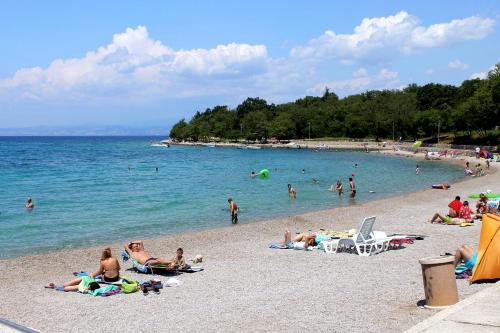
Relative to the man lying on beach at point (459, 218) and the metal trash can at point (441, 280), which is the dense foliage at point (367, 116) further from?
the metal trash can at point (441, 280)

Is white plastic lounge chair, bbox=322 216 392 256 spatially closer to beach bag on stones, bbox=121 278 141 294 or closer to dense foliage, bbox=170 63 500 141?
beach bag on stones, bbox=121 278 141 294

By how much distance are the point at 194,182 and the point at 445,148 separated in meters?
50.2

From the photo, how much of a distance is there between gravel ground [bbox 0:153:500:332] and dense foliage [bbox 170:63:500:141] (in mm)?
68459

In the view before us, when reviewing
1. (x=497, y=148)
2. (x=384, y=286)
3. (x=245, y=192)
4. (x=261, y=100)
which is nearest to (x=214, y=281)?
(x=384, y=286)

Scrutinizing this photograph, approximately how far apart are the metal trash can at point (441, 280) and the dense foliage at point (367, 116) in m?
73.4

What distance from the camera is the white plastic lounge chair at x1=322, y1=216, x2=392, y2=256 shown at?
608 inches

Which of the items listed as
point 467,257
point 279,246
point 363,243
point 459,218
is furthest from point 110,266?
point 459,218

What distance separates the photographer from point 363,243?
612 inches

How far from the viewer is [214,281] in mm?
13039

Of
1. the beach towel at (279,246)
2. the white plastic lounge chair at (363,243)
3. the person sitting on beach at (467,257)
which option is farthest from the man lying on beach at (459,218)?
the person sitting on beach at (467,257)

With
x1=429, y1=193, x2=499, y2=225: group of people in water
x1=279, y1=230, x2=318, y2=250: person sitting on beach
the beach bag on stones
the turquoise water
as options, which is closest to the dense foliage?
the turquoise water

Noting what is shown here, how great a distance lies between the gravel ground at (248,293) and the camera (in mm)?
9641

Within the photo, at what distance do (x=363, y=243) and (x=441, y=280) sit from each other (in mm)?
6452

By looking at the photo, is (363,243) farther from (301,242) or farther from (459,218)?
(459,218)
